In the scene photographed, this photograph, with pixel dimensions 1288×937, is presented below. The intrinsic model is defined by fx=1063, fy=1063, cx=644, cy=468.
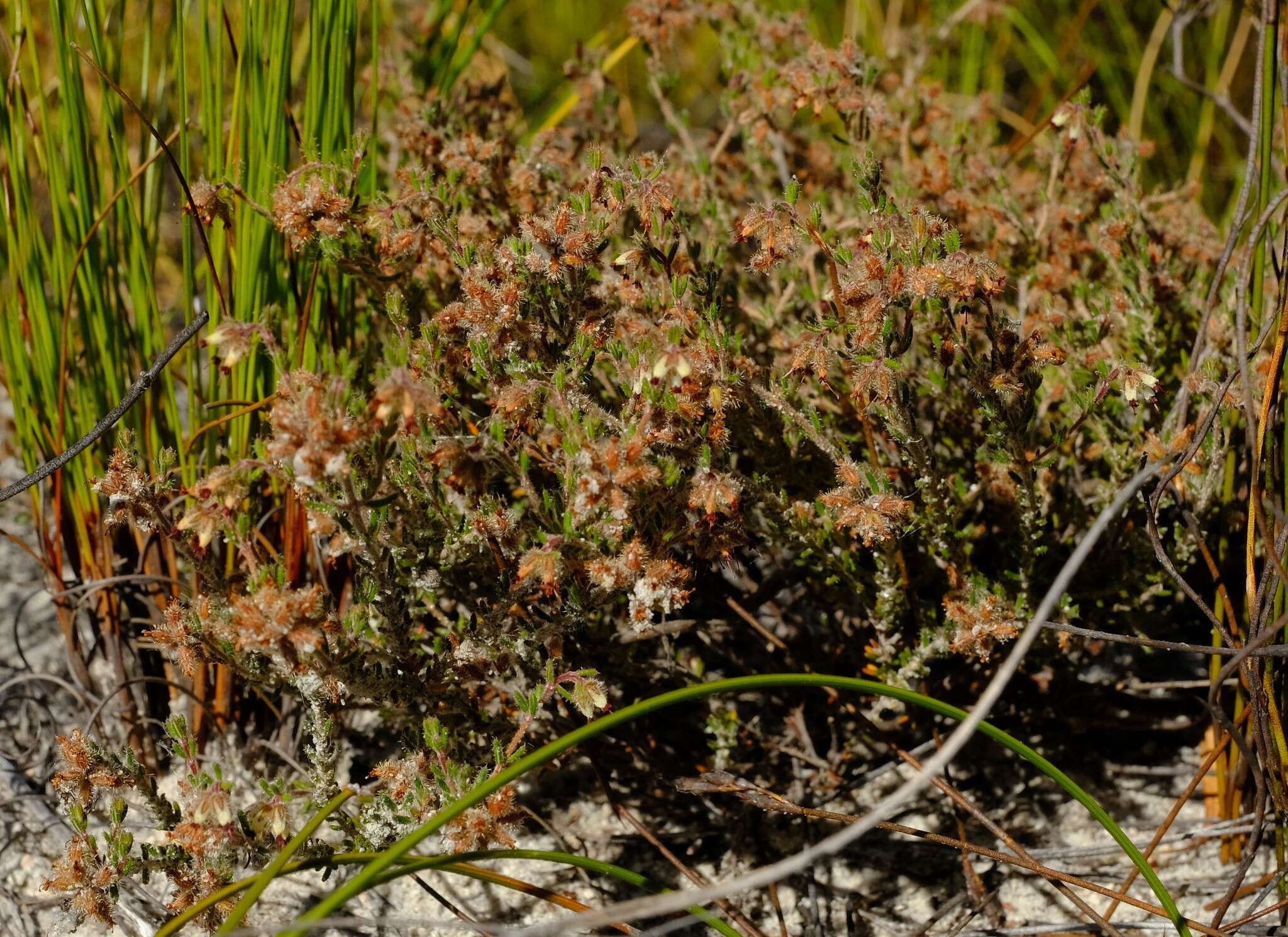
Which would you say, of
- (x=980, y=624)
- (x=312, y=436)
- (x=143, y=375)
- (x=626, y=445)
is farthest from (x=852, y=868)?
(x=143, y=375)

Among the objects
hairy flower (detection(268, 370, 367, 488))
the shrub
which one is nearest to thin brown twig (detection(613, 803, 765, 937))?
the shrub

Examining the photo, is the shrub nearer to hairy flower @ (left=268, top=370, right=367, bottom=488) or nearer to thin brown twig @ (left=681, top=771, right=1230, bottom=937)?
hairy flower @ (left=268, top=370, right=367, bottom=488)

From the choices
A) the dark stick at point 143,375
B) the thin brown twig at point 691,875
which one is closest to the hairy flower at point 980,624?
the thin brown twig at point 691,875

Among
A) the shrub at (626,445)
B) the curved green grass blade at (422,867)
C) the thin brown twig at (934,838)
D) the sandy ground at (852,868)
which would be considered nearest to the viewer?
the curved green grass blade at (422,867)

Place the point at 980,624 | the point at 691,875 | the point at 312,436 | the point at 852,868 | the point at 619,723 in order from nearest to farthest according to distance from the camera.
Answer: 1. the point at 312,436
2. the point at 619,723
3. the point at 980,624
4. the point at 691,875
5. the point at 852,868

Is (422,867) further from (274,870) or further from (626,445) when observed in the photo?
(626,445)

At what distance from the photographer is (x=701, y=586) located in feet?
5.50

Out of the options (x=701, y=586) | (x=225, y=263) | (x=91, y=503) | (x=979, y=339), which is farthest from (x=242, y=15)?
(x=979, y=339)

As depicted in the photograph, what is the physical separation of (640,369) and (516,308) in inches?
6.8

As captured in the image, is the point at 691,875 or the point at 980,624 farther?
the point at 691,875

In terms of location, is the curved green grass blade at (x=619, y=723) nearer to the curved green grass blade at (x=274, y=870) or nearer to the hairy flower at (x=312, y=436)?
the curved green grass blade at (x=274, y=870)

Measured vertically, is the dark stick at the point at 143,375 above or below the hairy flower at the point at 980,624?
above

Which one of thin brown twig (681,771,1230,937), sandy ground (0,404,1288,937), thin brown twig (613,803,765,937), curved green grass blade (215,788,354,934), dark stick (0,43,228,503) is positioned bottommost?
sandy ground (0,404,1288,937)

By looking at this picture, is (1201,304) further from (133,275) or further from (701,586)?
(133,275)
